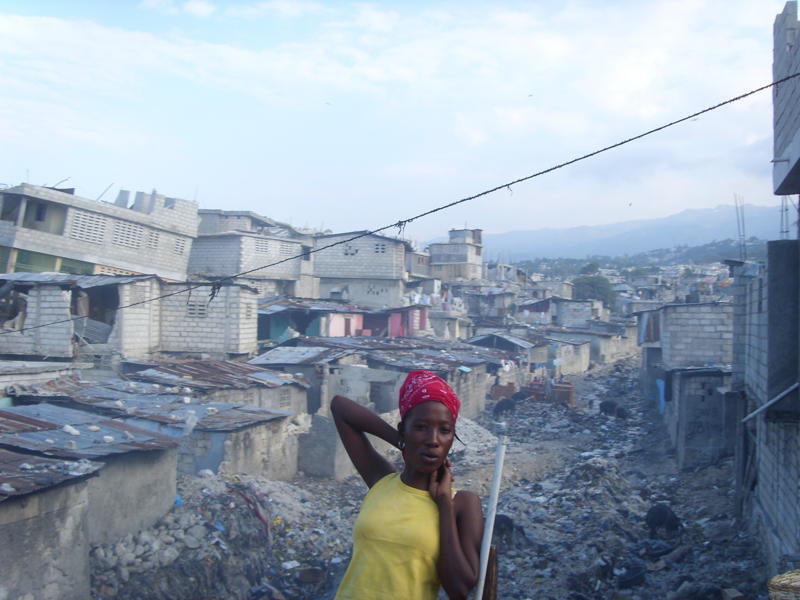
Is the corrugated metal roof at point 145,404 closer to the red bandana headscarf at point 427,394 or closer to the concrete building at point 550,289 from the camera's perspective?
the red bandana headscarf at point 427,394

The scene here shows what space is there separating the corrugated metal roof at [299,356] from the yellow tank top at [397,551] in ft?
52.0

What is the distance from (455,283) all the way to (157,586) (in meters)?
36.9

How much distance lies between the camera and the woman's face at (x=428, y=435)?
7.04 feet

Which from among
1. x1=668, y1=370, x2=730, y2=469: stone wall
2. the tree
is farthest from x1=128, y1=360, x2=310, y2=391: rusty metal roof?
the tree

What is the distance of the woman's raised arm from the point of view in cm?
251

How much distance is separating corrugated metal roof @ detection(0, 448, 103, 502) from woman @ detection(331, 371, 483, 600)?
514 centimetres

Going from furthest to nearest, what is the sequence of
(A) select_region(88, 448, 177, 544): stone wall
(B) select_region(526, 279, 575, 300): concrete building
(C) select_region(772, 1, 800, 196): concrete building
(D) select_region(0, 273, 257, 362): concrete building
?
(B) select_region(526, 279, 575, 300): concrete building, (D) select_region(0, 273, 257, 362): concrete building, (A) select_region(88, 448, 177, 544): stone wall, (C) select_region(772, 1, 800, 196): concrete building

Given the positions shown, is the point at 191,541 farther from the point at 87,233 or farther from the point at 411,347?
the point at 87,233

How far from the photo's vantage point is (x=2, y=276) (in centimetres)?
Result: 1590

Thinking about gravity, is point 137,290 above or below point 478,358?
above

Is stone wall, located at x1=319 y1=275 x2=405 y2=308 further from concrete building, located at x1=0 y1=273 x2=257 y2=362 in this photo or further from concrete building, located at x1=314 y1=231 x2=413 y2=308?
concrete building, located at x1=0 y1=273 x2=257 y2=362

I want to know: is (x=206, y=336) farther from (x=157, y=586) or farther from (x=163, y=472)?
(x=157, y=586)

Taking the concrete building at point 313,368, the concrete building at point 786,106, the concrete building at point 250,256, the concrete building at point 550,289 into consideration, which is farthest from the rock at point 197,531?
the concrete building at point 550,289

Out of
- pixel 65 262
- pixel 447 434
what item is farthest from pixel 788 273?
pixel 65 262
